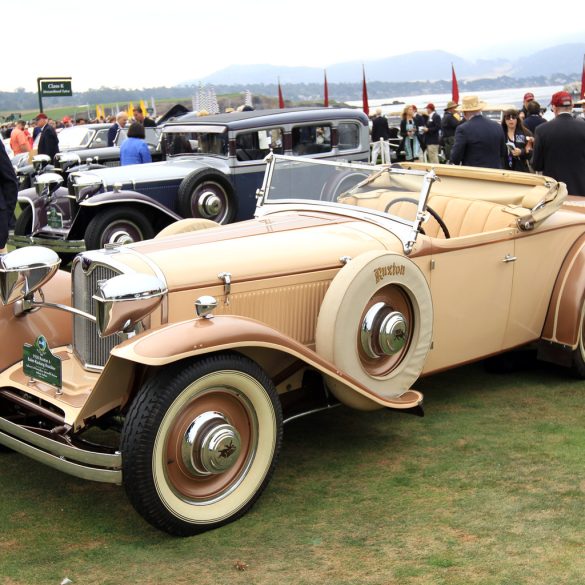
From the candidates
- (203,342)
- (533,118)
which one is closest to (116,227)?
(203,342)

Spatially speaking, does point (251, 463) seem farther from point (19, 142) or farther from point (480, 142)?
point (19, 142)

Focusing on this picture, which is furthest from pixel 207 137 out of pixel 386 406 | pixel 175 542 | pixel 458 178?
pixel 175 542

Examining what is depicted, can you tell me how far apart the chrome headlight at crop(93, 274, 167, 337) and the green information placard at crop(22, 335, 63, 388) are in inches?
16.7

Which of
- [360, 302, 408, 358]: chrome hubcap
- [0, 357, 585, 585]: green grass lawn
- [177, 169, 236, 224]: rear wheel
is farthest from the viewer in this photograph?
[177, 169, 236, 224]: rear wheel

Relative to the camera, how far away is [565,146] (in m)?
7.26

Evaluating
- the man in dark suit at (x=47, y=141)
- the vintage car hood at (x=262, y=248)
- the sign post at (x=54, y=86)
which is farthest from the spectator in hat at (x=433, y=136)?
the vintage car hood at (x=262, y=248)

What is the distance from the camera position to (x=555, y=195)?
17.0 feet

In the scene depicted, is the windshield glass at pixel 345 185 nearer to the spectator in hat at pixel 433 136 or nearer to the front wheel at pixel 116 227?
the front wheel at pixel 116 227

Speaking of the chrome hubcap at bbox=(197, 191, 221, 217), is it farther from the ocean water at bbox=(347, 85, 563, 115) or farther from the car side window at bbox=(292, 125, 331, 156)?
the ocean water at bbox=(347, 85, 563, 115)

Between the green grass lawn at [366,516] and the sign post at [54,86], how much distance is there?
24.7 m

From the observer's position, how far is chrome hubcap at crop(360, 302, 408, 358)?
4.18m

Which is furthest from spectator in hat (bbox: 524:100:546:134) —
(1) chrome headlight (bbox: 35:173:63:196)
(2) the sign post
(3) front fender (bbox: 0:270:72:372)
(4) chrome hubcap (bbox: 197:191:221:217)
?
(2) the sign post

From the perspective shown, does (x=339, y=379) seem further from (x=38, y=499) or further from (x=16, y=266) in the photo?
(x=16, y=266)

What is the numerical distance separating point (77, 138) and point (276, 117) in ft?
30.9
